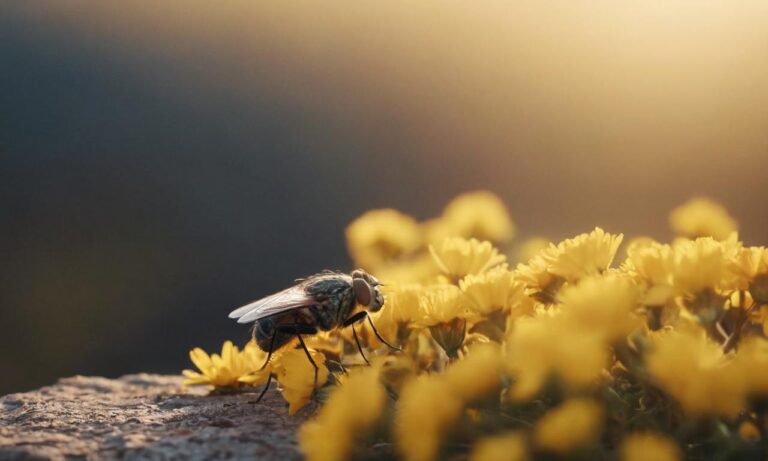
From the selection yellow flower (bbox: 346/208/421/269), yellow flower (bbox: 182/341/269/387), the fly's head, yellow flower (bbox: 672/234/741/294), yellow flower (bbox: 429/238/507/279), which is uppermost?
yellow flower (bbox: 346/208/421/269)

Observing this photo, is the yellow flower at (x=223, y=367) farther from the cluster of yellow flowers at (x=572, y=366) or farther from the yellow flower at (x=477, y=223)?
the yellow flower at (x=477, y=223)

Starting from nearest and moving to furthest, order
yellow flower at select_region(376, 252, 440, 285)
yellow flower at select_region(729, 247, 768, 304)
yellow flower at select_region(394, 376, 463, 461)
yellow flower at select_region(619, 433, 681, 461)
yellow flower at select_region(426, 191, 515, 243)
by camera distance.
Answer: yellow flower at select_region(619, 433, 681, 461) → yellow flower at select_region(394, 376, 463, 461) → yellow flower at select_region(729, 247, 768, 304) → yellow flower at select_region(376, 252, 440, 285) → yellow flower at select_region(426, 191, 515, 243)

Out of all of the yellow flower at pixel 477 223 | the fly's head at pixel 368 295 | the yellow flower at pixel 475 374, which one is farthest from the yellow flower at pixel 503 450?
the yellow flower at pixel 477 223

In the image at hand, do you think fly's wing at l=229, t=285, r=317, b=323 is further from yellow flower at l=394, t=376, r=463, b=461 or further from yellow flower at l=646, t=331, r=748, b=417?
yellow flower at l=646, t=331, r=748, b=417

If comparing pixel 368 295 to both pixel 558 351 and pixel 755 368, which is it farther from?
pixel 755 368

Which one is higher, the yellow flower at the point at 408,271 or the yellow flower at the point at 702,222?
the yellow flower at the point at 408,271

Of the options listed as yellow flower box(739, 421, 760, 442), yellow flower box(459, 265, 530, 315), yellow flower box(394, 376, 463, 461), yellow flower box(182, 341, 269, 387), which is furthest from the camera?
yellow flower box(182, 341, 269, 387)

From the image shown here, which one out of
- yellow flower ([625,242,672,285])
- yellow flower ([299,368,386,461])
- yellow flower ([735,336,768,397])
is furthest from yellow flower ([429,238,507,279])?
yellow flower ([735,336,768,397])
